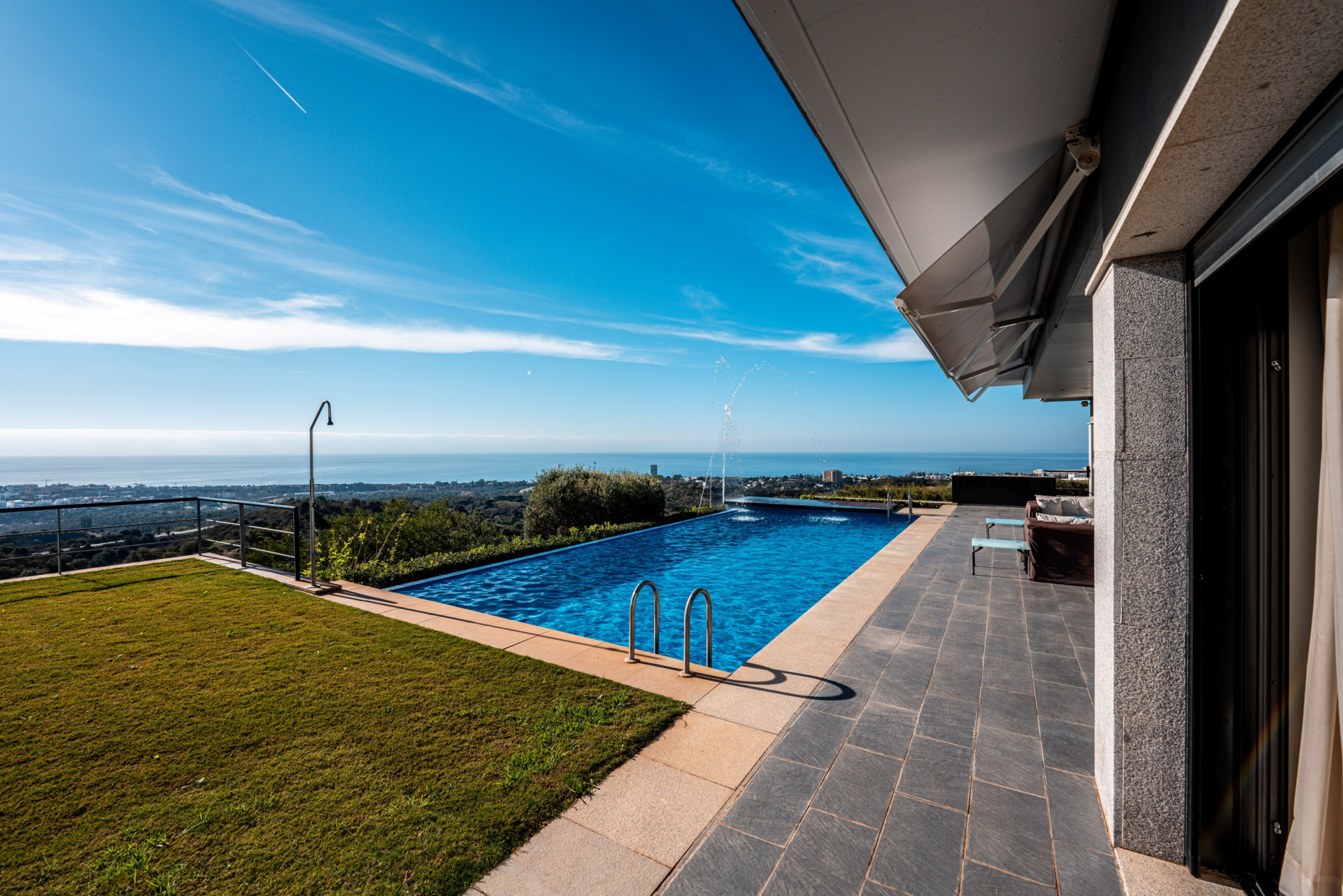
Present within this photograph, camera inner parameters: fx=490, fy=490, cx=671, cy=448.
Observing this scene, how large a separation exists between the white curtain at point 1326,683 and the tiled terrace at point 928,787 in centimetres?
86

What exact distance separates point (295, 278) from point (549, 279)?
1086 cm

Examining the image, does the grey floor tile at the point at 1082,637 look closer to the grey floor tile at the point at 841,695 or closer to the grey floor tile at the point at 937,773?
the grey floor tile at the point at 841,695

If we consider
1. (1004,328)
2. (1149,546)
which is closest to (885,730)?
(1149,546)

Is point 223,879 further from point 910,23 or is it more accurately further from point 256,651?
point 910,23

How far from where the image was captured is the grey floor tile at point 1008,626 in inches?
237

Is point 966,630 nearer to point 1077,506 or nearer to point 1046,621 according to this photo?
point 1046,621

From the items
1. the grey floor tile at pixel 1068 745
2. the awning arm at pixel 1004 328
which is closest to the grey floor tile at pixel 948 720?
the grey floor tile at pixel 1068 745

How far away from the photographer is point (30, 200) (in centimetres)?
1104

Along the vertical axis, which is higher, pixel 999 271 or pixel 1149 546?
pixel 999 271

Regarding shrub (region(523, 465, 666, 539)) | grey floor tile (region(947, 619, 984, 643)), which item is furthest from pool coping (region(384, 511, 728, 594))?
grey floor tile (region(947, 619, 984, 643))

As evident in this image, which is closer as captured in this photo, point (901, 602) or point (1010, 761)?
point (1010, 761)

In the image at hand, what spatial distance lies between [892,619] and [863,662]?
5.52ft

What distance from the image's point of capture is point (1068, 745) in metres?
3.68

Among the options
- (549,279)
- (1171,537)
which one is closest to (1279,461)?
(1171,537)
